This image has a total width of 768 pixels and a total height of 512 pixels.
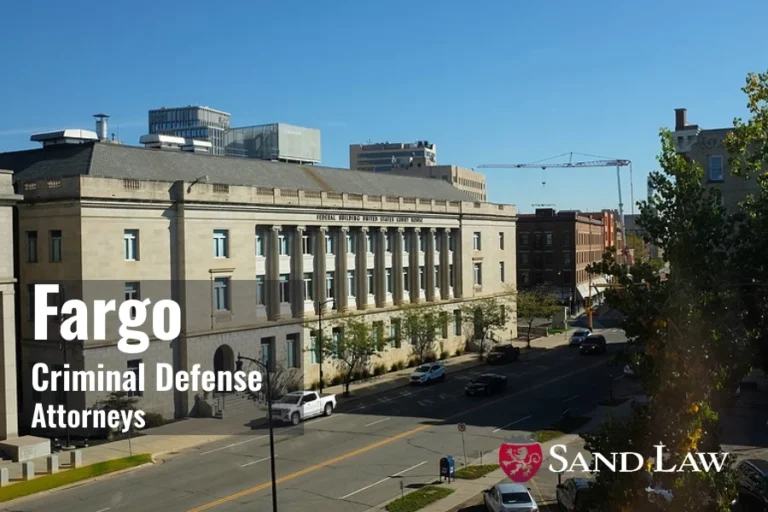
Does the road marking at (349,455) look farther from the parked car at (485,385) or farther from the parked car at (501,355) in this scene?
the parked car at (501,355)

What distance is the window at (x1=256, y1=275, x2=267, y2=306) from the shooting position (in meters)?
54.6

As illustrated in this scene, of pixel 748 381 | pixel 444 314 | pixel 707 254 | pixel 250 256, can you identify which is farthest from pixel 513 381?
pixel 707 254

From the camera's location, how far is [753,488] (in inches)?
1058

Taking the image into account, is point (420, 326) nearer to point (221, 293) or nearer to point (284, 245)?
point (284, 245)

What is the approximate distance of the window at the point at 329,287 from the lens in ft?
198

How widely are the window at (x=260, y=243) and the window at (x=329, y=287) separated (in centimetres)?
702

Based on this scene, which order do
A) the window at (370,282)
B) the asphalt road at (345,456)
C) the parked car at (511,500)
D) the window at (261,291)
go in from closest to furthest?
the parked car at (511,500) → the asphalt road at (345,456) → the window at (261,291) → the window at (370,282)

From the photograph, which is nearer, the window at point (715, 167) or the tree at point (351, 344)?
the window at point (715, 167)

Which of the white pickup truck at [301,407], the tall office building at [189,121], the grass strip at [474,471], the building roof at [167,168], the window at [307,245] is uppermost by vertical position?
the tall office building at [189,121]

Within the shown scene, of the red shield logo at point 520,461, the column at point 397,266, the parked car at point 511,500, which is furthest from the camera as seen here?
the column at point 397,266

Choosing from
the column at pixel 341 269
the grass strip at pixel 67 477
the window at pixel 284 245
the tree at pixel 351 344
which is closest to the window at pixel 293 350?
the tree at pixel 351 344

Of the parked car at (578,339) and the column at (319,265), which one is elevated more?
the column at (319,265)

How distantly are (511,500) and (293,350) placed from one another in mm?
31391

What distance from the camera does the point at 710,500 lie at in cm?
1373
